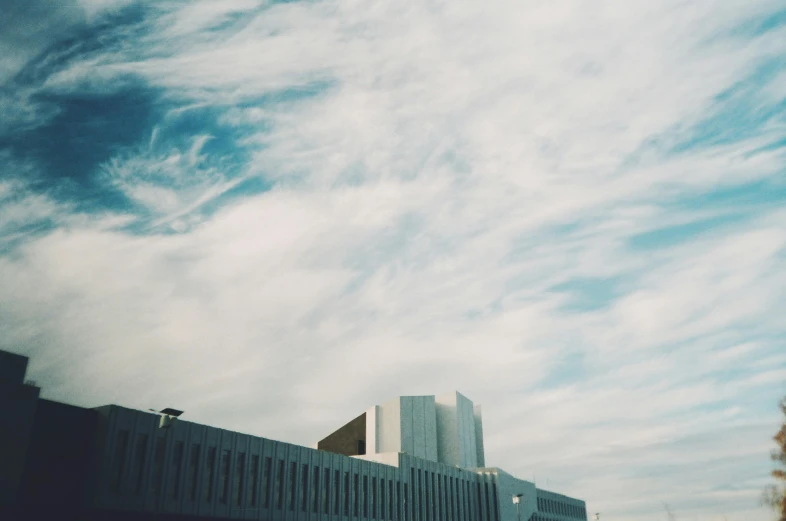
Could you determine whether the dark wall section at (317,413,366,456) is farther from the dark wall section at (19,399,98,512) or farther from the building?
the dark wall section at (19,399,98,512)

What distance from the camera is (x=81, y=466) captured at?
40.4 metres

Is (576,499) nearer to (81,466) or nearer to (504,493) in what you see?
(504,493)

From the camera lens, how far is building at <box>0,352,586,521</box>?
118ft

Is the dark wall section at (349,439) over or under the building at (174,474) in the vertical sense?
over

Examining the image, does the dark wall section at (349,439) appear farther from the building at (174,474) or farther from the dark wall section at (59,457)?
the dark wall section at (59,457)

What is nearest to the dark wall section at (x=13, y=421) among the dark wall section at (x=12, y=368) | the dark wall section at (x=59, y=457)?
the dark wall section at (x=12, y=368)

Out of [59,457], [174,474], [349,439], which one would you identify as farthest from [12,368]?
[349,439]

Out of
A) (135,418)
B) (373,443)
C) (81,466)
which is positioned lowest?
(81,466)

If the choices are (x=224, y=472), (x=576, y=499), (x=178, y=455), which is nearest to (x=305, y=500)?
(x=224, y=472)

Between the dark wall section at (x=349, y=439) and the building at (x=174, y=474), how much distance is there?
17.4 meters

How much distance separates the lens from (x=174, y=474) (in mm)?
46000

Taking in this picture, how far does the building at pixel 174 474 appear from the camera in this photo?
118 feet

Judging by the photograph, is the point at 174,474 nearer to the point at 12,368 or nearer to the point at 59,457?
the point at 59,457

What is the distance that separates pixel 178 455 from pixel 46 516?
10475mm
